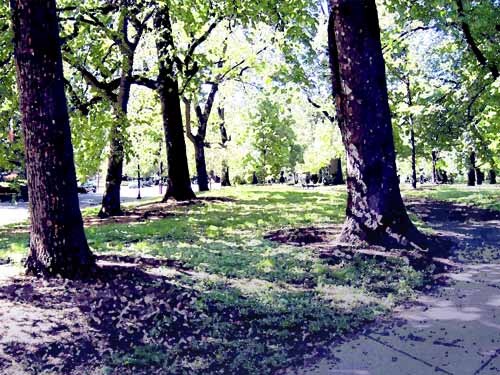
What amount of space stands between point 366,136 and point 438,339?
385 cm

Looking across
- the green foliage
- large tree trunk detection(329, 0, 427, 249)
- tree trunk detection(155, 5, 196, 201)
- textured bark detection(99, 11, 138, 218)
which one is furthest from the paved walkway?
the green foliage

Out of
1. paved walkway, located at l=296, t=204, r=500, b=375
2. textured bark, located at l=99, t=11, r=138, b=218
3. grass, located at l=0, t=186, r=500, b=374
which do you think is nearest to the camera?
paved walkway, located at l=296, t=204, r=500, b=375

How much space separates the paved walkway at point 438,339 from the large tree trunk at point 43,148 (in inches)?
128

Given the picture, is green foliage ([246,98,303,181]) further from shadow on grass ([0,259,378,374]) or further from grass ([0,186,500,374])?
shadow on grass ([0,259,378,374])

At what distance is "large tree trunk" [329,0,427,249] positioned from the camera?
7027mm

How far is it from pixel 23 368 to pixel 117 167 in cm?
1100

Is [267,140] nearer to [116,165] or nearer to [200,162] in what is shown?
[200,162]

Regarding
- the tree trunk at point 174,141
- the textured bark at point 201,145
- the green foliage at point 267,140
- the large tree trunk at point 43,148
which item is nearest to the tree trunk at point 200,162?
the textured bark at point 201,145

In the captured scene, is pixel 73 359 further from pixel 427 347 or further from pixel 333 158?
pixel 333 158

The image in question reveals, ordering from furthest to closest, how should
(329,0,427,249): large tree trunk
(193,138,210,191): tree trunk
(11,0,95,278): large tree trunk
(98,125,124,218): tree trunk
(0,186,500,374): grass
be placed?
1. (193,138,210,191): tree trunk
2. (98,125,124,218): tree trunk
3. (329,0,427,249): large tree trunk
4. (11,0,95,278): large tree trunk
5. (0,186,500,374): grass

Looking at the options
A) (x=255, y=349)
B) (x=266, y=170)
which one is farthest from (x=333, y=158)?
(x=255, y=349)

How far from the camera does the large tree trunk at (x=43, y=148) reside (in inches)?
205

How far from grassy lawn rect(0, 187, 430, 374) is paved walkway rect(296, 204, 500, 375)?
24 centimetres

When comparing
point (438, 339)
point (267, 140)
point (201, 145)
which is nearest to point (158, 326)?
point (438, 339)
